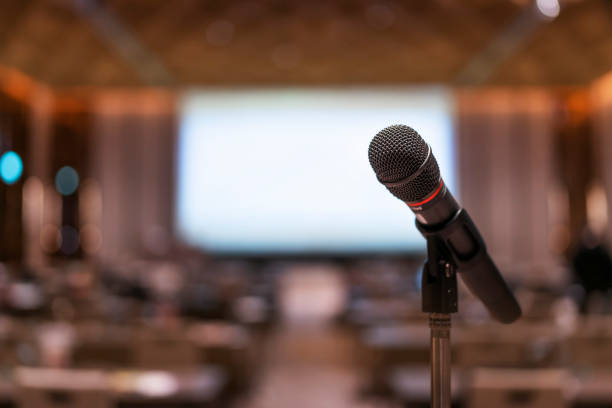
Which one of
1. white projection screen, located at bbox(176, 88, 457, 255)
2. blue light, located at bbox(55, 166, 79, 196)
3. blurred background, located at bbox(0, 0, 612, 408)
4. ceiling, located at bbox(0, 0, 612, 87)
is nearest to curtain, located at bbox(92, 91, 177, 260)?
blurred background, located at bbox(0, 0, 612, 408)

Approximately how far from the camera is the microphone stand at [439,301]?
1.19 m

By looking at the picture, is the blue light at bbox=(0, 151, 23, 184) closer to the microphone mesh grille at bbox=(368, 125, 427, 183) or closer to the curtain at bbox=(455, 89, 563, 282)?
the microphone mesh grille at bbox=(368, 125, 427, 183)

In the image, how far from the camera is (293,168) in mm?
19156

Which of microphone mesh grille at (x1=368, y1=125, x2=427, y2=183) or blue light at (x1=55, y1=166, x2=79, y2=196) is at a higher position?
blue light at (x1=55, y1=166, x2=79, y2=196)

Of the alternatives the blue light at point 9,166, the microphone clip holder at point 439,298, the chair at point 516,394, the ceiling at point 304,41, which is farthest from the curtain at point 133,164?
the microphone clip holder at point 439,298

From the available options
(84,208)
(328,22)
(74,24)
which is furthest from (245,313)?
(84,208)

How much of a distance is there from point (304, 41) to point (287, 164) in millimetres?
5324

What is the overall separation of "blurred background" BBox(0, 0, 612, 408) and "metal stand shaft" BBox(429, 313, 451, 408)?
4.65 metres

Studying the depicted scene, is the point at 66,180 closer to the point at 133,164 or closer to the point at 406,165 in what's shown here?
the point at 133,164

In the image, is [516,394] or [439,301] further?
[516,394]

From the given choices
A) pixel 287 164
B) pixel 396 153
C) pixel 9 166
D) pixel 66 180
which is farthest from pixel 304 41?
pixel 396 153

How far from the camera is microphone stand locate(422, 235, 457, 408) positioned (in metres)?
1.19

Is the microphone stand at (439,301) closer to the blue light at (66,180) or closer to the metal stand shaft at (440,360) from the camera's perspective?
the metal stand shaft at (440,360)

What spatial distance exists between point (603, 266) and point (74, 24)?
11.6m
